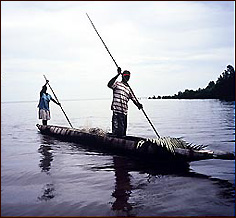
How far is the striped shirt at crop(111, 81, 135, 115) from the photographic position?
10938 mm

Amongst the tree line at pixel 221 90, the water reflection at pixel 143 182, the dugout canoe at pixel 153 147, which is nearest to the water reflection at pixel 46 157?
the dugout canoe at pixel 153 147

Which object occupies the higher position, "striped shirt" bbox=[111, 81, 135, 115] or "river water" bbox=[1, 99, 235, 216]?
"striped shirt" bbox=[111, 81, 135, 115]

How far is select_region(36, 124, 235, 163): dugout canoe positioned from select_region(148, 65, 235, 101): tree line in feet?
220

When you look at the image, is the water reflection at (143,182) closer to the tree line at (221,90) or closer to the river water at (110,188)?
the river water at (110,188)

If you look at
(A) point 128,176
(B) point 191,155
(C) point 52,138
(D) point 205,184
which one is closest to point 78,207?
(A) point 128,176

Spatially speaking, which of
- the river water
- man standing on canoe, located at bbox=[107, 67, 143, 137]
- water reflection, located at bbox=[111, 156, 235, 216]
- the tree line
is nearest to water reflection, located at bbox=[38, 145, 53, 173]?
the river water

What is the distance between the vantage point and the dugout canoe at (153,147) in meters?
8.16

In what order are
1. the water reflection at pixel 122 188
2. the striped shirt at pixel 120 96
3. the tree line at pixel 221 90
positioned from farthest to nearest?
the tree line at pixel 221 90
the striped shirt at pixel 120 96
the water reflection at pixel 122 188

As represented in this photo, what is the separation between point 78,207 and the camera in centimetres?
552

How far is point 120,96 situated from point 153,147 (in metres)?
2.54

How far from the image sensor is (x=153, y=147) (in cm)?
927

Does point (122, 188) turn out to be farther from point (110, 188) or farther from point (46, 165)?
point (46, 165)

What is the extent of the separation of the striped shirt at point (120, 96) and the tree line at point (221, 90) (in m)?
67.5

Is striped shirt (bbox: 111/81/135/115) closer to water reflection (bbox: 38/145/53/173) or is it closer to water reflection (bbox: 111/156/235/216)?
water reflection (bbox: 111/156/235/216)
